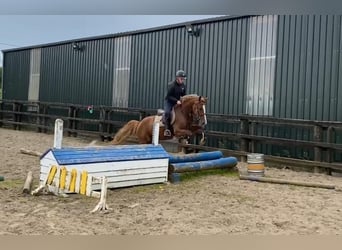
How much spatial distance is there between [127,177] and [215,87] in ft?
19.5

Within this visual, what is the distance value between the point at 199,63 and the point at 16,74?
1186 centimetres

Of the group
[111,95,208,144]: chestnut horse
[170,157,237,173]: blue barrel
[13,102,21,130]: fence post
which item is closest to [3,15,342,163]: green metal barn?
[13,102,21,130]: fence post

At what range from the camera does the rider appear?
757 cm

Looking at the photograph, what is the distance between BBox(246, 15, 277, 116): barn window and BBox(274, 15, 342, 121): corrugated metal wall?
192 millimetres

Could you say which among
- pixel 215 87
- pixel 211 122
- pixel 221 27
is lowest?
pixel 211 122

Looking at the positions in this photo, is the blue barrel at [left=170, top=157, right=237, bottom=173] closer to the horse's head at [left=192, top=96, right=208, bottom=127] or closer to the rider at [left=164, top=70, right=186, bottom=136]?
the horse's head at [left=192, top=96, right=208, bottom=127]

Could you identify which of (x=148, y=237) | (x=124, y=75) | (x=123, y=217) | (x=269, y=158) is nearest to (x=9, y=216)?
(x=123, y=217)

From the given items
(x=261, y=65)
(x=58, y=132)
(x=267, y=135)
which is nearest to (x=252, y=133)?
(x=267, y=135)

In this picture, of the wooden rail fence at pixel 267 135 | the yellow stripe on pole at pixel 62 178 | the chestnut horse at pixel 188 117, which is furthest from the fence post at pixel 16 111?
the yellow stripe on pole at pixel 62 178

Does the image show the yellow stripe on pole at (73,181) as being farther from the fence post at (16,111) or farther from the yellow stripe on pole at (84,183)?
the fence post at (16,111)

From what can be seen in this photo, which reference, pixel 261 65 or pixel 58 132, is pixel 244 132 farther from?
pixel 58 132

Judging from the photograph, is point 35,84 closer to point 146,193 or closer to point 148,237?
point 146,193

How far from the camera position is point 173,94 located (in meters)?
7.78
